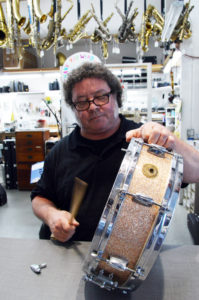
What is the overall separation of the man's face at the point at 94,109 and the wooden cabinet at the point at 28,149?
294 cm

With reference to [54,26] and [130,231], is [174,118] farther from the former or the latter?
[130,231]

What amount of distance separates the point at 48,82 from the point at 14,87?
98 centimetres

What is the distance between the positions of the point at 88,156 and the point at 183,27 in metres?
2.36

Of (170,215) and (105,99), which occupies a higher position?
(105,99)

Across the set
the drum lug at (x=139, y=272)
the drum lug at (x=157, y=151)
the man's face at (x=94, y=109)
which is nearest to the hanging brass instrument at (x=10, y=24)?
the man's face at (x=94, y=109)

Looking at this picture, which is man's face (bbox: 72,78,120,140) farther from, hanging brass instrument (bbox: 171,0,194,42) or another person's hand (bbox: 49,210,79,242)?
hanging brass instrument (bbox: 171,0,194,42)

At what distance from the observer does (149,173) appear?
63cm

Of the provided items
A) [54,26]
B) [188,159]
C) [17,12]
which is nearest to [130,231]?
[188,159]

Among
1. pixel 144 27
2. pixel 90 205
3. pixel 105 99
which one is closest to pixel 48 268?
pixel 90 205

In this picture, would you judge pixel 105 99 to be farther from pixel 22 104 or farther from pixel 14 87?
pixel 14 87

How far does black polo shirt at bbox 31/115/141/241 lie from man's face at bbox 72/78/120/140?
8 cm

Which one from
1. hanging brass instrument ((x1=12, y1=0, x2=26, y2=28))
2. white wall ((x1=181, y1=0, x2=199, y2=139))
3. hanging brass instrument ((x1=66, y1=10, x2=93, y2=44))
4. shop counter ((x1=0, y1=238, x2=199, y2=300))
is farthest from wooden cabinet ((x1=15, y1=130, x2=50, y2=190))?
shop counter ((x1=0, y1=238, x2=199, y2=300))

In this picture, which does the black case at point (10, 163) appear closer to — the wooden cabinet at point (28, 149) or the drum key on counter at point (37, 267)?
the wooden cabinet at point (28, 149)

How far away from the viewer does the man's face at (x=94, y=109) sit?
1106 millimetres
